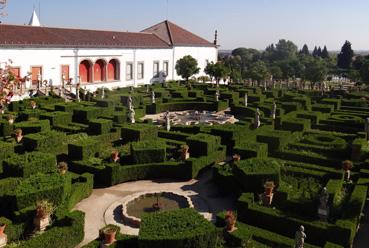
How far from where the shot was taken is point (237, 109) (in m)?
36.4

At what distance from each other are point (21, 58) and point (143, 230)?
31217 millimetres

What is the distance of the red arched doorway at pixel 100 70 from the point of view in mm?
48669

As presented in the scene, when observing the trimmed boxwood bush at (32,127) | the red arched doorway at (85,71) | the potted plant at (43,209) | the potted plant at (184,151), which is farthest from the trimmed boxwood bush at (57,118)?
the red arched doorway at (85,71)

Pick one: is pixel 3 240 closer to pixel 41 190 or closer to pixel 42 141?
pixel 41 190

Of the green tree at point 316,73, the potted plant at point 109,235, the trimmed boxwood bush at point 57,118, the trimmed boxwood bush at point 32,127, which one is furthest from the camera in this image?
the green tree at point 316,73

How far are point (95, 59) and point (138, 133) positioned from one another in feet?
84.2

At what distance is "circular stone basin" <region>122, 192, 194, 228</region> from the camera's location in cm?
1577

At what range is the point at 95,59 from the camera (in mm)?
47031

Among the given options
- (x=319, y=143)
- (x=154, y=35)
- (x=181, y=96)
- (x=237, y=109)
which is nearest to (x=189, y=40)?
(x=154, y=35)

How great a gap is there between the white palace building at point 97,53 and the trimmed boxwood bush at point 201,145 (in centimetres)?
1922

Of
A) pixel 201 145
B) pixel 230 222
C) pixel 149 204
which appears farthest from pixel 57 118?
pixel 230 222

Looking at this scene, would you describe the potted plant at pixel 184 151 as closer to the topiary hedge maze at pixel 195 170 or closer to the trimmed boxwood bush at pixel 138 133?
the topiary hedge maze at pixel 195 170

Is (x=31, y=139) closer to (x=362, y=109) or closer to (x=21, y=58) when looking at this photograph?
(x=21, y=58)

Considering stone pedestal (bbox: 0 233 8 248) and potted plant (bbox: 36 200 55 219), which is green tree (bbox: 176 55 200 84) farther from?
stone pedestal (bbox: 0 233 8 248)
